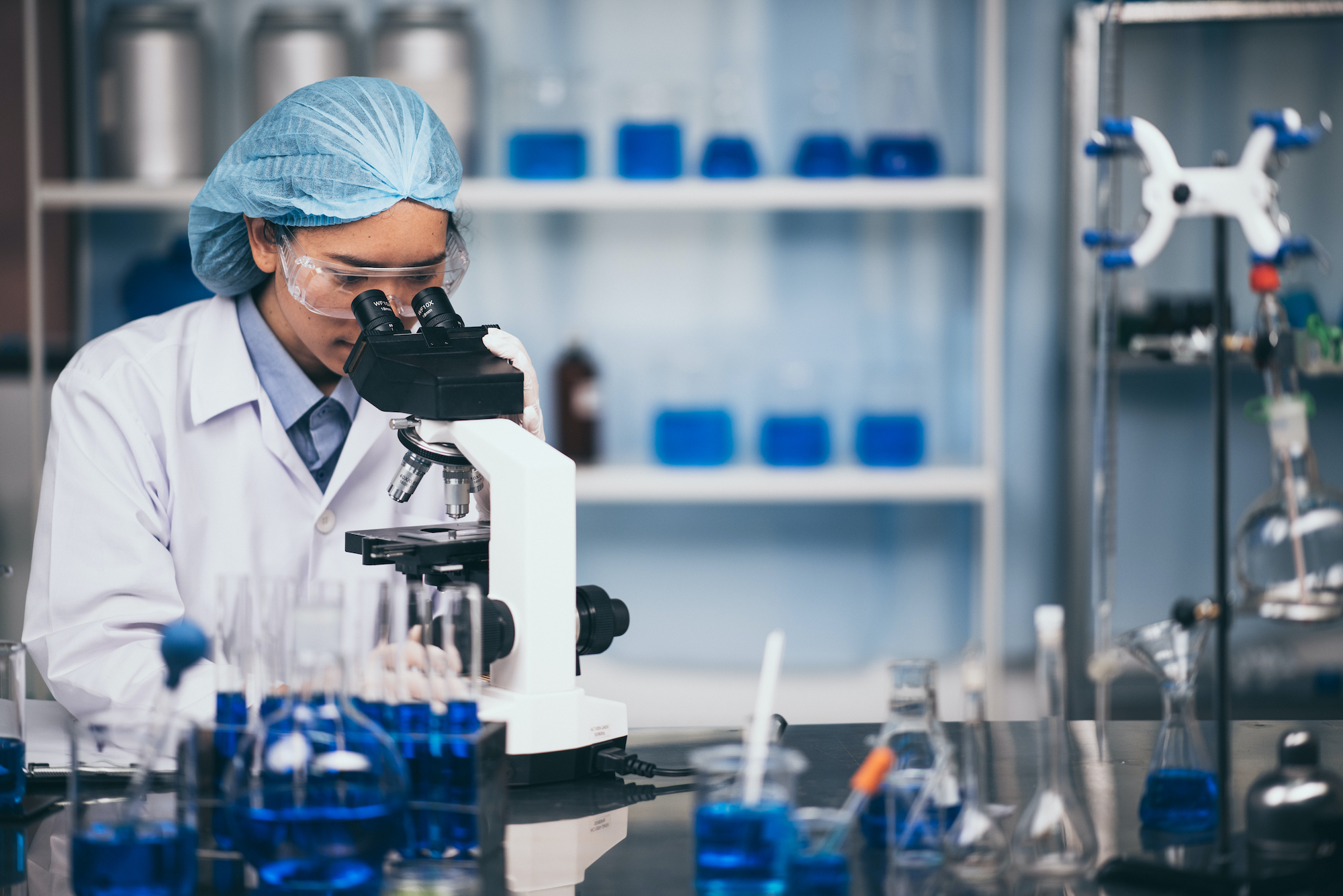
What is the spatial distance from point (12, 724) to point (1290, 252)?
3.42 feet

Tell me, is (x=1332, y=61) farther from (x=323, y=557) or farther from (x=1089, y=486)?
(x=323, y=557)

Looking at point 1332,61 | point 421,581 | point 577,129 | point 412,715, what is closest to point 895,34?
point 577,129

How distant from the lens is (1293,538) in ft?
3.03

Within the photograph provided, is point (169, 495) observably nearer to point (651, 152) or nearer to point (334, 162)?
point (334, 162)

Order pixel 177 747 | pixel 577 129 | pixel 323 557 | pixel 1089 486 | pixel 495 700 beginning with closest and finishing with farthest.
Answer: pixel 177 747 < pixel 495 700 < pixel 323 557 < pixel 1089 486 < pixel 577 129

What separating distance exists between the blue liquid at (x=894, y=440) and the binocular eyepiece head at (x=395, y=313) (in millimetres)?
1555

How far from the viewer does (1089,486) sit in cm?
263

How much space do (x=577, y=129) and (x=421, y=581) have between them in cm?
182

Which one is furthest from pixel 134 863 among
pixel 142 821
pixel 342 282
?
pixel 342 282

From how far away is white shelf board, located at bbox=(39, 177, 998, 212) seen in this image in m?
2.59

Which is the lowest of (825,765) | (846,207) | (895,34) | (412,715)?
(825,765)

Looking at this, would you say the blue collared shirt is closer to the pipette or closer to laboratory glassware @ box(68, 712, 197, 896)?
laboratory glassware @ box(68, 712, 197, 896)

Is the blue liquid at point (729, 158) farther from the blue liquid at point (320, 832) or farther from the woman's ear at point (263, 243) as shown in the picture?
the blue liquid at point (320, 832)

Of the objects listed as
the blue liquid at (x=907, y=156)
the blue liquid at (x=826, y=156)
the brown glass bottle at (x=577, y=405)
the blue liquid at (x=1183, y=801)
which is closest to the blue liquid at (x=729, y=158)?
the blue liquid at (x=826, y=156)
